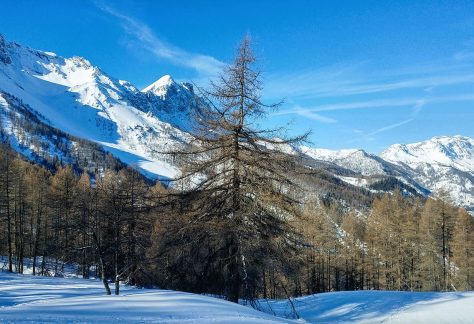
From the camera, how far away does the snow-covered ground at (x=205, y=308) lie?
19.7ft

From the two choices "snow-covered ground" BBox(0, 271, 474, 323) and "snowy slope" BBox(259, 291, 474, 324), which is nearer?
"snow-covered ground" BBox(0, 271, 474, 323)

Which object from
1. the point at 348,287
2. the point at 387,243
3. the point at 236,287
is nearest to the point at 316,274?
the point at 348,287

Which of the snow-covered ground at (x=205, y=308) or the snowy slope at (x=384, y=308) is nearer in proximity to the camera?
the snow-covered ground at (x=205, y=308)

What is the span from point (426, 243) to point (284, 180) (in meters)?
35.1

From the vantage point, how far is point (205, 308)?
752 centimetres

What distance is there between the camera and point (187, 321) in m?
6.11

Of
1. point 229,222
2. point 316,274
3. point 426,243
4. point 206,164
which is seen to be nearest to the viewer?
point 229,222

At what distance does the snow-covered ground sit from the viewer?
19.7 feet

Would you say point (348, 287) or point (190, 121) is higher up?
point (190, 121)

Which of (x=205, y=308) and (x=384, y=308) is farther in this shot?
(x=384, y=308)

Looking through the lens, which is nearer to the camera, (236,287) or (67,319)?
(67,319)

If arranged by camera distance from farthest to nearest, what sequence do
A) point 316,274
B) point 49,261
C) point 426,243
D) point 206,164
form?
point 316,274 < point 49,261 < point 426,243 < point 206,164

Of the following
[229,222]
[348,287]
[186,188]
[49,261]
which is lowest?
[348,287]

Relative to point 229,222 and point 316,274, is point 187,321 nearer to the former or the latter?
point 229,222
